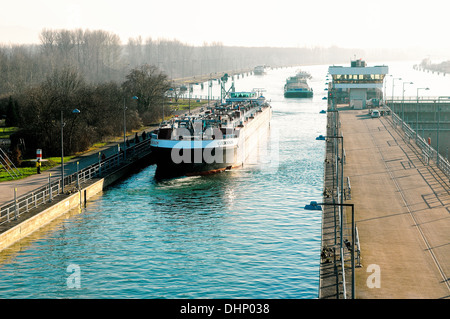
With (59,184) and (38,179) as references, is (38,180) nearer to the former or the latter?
(38,179)

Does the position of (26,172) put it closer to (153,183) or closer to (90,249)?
A: (153,183)

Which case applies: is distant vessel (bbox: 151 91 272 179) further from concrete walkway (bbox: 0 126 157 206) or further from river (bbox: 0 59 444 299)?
concrete walkway (bbox: 0 126 157 206)

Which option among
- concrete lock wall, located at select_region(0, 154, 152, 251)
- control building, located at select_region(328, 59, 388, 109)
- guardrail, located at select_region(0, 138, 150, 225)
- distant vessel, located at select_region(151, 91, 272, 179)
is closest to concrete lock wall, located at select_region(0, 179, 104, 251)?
concrete lock wall, located at select_region(0, 154, 152, 251)

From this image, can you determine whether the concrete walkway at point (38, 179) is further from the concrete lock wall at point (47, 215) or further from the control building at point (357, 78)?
the control building at point (357, 78)

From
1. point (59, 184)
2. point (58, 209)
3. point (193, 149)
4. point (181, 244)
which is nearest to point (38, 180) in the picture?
point (59, 184)

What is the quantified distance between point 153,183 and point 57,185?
12154 millimetres

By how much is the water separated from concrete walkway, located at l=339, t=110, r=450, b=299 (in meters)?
3.02

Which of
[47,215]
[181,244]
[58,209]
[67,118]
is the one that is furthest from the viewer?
[67,118]

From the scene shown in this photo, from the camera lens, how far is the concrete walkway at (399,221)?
90.8 ft

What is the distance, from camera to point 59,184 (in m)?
46.5

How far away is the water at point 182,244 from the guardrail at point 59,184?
193 cm

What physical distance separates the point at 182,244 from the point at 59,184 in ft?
41.1

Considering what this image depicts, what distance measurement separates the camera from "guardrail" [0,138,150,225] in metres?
40.2

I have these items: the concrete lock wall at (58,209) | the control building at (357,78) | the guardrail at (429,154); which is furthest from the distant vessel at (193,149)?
the control building at (357,78)
